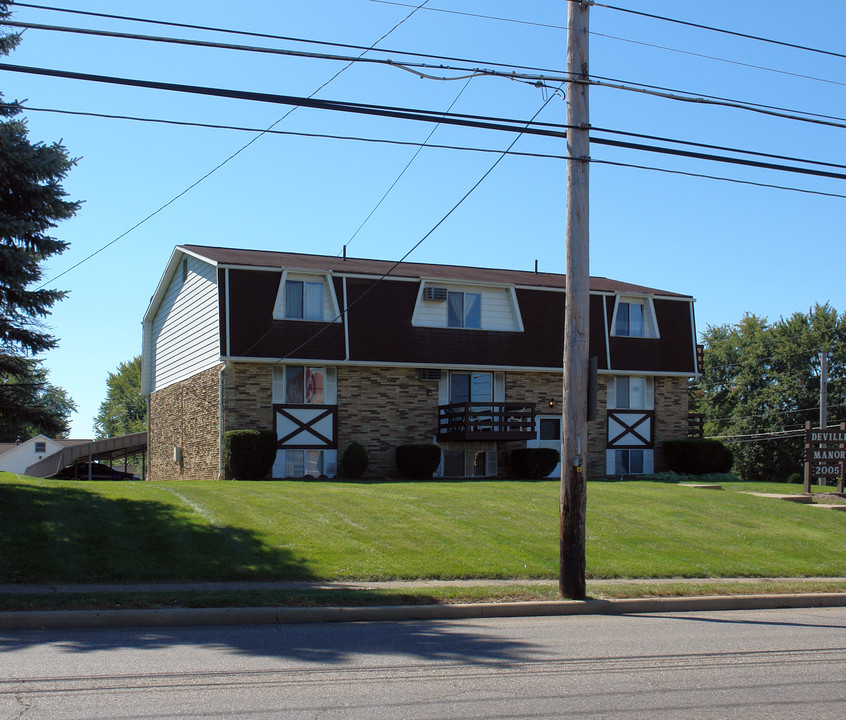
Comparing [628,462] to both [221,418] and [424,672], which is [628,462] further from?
[424,672]

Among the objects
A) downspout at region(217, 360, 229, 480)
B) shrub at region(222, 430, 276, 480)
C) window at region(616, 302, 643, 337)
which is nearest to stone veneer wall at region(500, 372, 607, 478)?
window at region(616, 302, 643, 337)

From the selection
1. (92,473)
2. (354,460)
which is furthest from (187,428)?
(92,473)

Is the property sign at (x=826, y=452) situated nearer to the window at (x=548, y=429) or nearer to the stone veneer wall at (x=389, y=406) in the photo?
the stone veneer wall at (x=389, y=406)

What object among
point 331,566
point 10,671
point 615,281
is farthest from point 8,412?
point 615,281

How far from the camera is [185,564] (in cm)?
1278

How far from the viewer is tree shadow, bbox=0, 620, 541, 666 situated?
8242 mm

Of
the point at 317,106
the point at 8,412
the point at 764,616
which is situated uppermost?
the point at 317,106

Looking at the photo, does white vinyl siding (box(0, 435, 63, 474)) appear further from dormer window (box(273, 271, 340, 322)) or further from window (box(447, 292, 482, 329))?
window (box(447, 292, 482, 329))

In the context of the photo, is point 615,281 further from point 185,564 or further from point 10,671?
point 10,671

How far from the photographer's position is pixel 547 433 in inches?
1287

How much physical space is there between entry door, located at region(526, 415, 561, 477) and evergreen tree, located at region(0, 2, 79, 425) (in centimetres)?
1982

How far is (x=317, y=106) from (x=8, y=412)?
8.42 m

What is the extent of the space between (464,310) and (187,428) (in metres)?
10.9

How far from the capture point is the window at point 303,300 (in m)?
28.7
